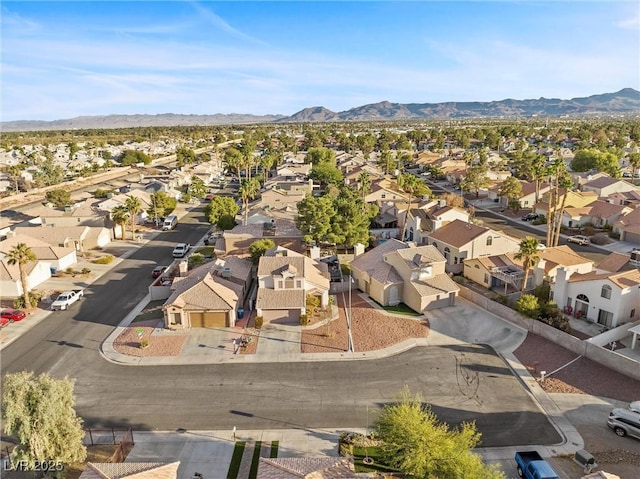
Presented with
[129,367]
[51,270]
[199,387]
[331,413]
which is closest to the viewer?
[331,413]

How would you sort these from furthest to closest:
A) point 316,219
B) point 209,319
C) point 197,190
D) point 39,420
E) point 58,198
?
1. point 197,190
2. point 58,198
3. point 316,219
4. point 209,319
5. point 39,420

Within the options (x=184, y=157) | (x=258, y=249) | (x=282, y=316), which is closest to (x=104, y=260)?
(x=258, y=249)

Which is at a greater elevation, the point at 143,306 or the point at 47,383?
the point at 47,383

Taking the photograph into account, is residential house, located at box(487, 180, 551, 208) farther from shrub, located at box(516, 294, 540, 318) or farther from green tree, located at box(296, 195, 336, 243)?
shrub, located at box(516, 294, 540, 318)

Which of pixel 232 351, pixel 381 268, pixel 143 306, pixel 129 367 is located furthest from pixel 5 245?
pixel 381 268

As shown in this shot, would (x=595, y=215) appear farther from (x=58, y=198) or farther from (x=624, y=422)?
(x=58, y=198)

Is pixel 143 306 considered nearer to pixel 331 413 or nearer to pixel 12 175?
pixel 331 413
